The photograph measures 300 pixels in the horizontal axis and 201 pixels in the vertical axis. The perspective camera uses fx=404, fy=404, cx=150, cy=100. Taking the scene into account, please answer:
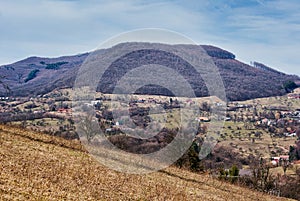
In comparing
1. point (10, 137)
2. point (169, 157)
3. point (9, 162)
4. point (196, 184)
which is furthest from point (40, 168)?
point (169, 157)

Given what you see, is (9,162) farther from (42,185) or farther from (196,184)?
(196,184)

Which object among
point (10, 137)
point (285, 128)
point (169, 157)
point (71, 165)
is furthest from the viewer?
point (285, 128)

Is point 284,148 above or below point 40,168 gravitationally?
below

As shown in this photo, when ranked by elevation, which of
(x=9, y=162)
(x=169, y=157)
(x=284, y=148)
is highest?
(x=9, y=162)

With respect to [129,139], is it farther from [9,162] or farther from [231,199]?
[9,162]

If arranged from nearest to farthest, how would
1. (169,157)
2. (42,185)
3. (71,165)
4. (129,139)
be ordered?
(42,185), (71,165), (169,157), (129,139)

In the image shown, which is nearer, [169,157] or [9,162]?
[9,162]

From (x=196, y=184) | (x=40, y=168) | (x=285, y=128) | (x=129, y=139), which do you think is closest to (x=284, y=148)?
(x=285, y=128)
